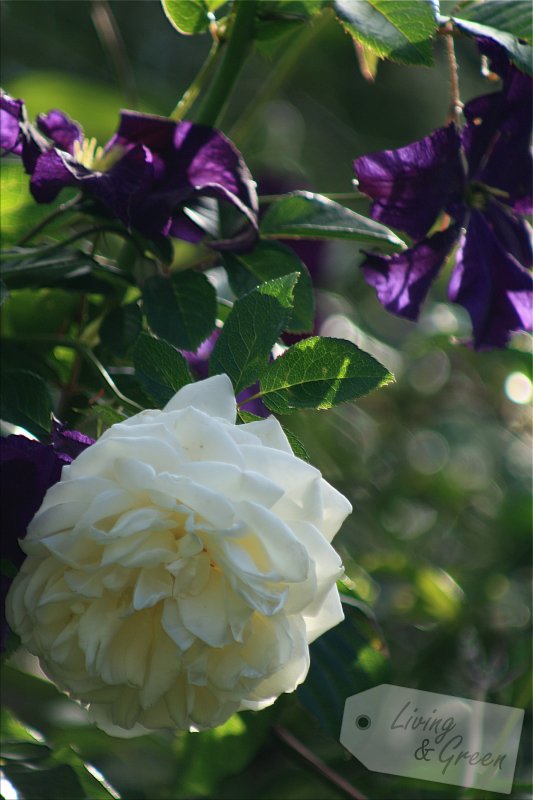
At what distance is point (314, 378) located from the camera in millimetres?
330

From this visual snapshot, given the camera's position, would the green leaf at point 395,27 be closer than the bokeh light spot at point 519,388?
Yes

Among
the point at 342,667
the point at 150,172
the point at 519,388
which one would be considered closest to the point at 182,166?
the point at 150,172

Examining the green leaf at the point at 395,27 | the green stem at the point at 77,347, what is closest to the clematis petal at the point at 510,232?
the green leaf at the point at 395,27

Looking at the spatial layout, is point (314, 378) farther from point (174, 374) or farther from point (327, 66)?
point (327, 66)

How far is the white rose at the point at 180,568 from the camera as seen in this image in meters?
0.28

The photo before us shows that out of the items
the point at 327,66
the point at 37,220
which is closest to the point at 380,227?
the point at 37,220

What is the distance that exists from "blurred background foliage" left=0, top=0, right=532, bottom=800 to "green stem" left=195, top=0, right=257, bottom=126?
0.9 inches

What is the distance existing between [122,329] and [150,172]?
83mm

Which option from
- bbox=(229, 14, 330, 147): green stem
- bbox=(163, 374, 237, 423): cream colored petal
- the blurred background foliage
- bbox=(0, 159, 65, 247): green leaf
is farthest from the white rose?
bbox=(229, 14, 330, 147): green stem

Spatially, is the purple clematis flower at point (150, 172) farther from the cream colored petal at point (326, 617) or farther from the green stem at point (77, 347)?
the cream colored petal at point (326, 617)

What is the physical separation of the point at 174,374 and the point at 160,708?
0.12m

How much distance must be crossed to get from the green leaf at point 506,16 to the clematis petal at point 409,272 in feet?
0.31

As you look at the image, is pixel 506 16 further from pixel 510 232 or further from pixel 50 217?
pixel 50 217

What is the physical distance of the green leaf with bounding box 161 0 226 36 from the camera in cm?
43
